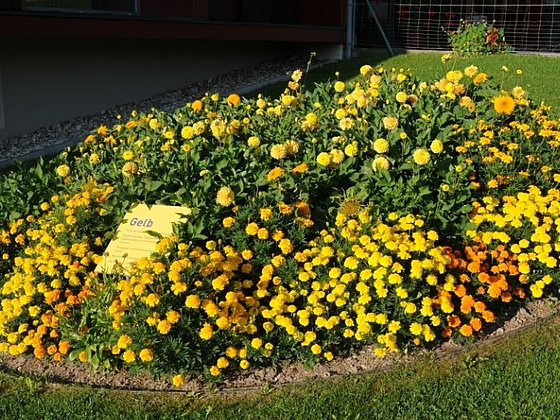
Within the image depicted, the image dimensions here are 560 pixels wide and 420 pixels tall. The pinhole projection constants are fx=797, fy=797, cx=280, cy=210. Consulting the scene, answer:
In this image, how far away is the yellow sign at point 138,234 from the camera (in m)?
4.12

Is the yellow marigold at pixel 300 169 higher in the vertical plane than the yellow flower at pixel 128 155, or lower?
higher

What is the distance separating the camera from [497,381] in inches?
143

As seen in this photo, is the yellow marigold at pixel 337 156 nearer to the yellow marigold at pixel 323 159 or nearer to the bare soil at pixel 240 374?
the yellow marigold at pixel 323 159

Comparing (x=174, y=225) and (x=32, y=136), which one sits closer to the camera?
(x=174, y=225)

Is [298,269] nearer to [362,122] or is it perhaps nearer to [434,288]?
[434,288]

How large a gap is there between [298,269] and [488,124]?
1.79m

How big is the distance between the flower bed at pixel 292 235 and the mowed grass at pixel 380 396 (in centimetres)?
15

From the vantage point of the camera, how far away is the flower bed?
3732mm

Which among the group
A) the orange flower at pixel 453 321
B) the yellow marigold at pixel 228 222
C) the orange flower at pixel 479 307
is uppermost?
the yellow marigold at pixel 228 222

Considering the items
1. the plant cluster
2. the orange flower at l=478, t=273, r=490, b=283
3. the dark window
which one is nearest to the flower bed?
the orange flower at l=478, t=273, r=490, b=283

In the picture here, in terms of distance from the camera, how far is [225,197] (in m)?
Result: 4.16

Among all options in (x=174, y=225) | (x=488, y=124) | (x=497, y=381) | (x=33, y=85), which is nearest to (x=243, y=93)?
(x=33, y=85)

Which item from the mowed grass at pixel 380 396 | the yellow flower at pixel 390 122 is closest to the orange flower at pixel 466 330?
the mowed grass at pixel 380 396

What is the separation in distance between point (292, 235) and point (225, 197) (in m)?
0.40
